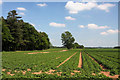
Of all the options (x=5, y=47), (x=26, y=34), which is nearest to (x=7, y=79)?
(x=5, y=47)

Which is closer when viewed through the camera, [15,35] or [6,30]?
[6,30]

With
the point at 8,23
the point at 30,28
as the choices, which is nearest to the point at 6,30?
the point at 8,23

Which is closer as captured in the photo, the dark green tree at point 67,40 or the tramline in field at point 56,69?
the tramline in field at point 56,69

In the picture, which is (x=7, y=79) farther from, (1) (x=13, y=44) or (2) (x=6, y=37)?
(1) (x=13, y=44)

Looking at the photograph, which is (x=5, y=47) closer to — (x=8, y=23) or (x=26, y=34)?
(x=8, y=23)

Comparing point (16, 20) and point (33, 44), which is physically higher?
point (16, 20)

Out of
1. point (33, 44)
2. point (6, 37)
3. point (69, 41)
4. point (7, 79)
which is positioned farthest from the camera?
point (69, 41)

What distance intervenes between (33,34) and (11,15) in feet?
62.9

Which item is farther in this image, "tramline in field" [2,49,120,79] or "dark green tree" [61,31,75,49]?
"dark green tree" [61,31,75,49]

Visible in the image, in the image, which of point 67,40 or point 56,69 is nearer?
point 56,69

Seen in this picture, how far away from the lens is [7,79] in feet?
28.0

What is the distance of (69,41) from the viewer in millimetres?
105938

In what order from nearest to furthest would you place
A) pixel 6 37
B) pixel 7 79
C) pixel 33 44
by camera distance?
pixel 7 79 < pixel 6 37 < pixel 33 44

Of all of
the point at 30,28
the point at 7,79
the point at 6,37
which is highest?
the point at 30,28
